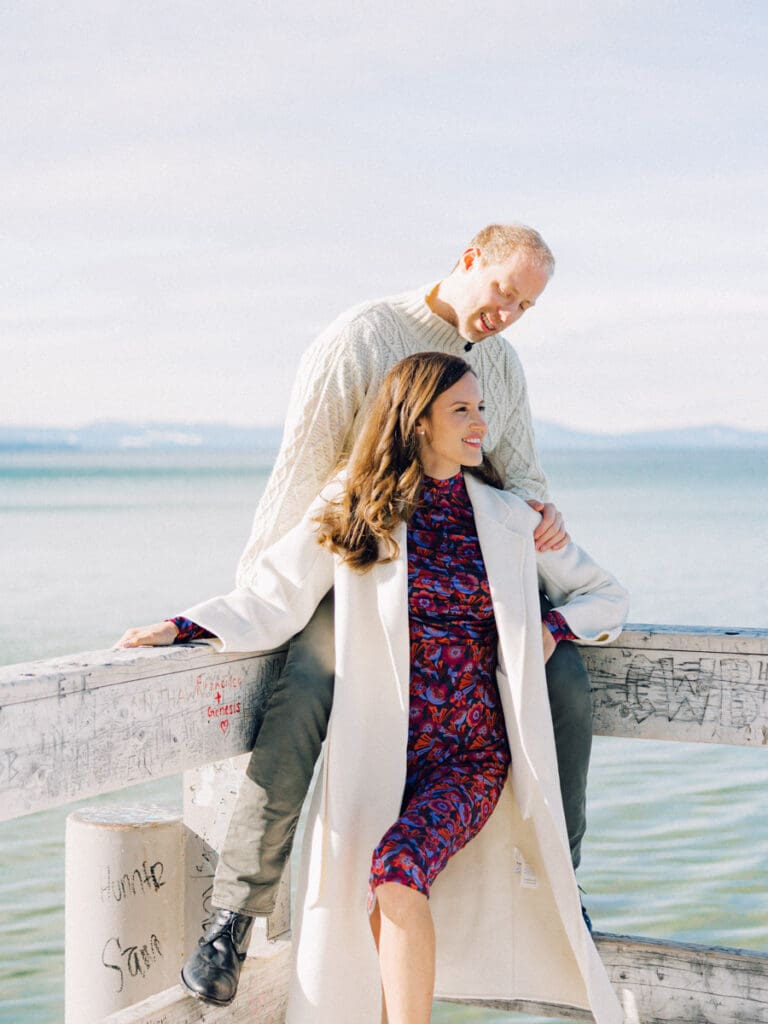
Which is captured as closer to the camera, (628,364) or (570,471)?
(628,364)

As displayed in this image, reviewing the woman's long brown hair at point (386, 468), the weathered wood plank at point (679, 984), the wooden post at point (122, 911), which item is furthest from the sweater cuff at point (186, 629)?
the weathered wood plank at point (679, 984)

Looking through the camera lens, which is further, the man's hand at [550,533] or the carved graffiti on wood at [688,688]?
the man's hand at [550,533]

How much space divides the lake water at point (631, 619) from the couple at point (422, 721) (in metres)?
2.10

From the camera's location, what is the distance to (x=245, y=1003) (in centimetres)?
300

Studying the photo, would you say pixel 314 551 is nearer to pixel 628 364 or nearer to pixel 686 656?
pixel 686 656

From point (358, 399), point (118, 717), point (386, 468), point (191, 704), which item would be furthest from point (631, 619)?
point (118, 717)

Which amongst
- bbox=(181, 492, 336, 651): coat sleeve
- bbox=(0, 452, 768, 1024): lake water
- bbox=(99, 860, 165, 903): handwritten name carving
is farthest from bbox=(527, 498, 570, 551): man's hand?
bbox=(0, 452, 768, 1024): lake water

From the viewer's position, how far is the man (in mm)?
2832

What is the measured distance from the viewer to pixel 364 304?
3.60 meters

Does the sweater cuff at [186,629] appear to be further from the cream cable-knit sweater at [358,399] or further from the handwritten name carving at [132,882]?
the handwritten name carving at [132,882]

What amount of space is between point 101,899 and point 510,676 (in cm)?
113

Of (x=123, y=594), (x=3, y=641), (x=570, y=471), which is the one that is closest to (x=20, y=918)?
(x=3, y=641)

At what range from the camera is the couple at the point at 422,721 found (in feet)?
9.28

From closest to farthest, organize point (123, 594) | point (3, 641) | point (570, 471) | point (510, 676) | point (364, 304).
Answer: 1. point (510, 676)
2. point (364, 304)
3. point (3, 641)
4. point (123, 594)
5. point (570, 471)
